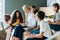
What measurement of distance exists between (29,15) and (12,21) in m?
0.54

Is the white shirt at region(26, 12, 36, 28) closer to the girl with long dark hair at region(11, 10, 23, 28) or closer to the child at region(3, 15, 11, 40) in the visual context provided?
the girl with long dark hair at region(11, 10, 23, 28)

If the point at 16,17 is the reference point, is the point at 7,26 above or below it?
below

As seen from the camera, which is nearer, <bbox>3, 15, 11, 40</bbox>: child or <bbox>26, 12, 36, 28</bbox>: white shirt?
<bbox>3, 15, 11, 40</bbox>: child

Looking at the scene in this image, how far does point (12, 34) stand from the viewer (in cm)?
362

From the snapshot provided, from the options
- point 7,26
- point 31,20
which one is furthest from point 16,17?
point 7,26

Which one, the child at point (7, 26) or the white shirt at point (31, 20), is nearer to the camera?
the child at point (7, 26)

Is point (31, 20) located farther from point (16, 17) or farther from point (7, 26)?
point (7, 26)

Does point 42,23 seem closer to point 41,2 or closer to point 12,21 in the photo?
point 12,21

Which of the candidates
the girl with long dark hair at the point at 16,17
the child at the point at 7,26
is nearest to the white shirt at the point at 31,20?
the girl with long dark hair at the point at 16,17

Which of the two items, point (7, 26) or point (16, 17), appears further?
point (16, 17)

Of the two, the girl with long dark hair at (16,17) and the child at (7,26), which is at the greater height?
the girl with long dark hair at (16,17)

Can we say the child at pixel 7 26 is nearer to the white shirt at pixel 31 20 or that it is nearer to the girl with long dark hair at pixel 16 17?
the girl with long dark hair at pixel 16 17

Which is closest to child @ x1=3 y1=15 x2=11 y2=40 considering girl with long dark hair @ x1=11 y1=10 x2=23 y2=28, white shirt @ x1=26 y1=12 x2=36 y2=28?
girl with long dark hair @ x1=11 y1=10 x2=23 y2=28

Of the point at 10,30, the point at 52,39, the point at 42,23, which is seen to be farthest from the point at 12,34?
the point at 52,39
